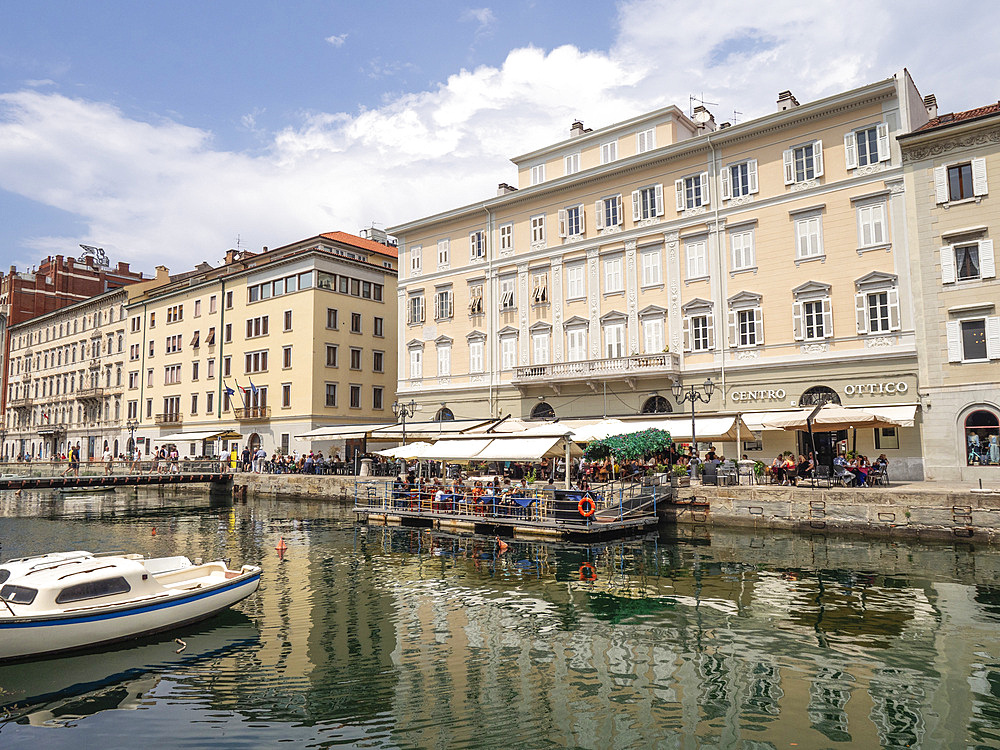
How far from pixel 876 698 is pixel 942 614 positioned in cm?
593

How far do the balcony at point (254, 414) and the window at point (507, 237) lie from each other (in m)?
25.0

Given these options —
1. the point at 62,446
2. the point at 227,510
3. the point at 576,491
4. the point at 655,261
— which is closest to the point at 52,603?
the point at 576,491

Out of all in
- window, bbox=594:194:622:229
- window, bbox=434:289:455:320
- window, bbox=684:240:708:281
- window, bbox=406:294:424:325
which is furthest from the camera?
window, bbox=406:294:424:325

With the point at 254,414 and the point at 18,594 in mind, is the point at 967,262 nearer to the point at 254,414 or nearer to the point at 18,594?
the point at 18,594

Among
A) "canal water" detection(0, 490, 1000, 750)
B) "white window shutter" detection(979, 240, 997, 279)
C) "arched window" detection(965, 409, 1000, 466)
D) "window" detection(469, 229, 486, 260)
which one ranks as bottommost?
"canal water" detection(0, 490, 1000, 750)

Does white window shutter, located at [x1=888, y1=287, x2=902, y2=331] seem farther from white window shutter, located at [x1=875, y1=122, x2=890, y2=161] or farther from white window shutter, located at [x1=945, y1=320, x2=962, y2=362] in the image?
white window shutter, located at [x1=875, y1=122, x2=890, y2=161]

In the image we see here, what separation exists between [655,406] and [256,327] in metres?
37.1

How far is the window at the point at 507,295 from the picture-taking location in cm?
4509

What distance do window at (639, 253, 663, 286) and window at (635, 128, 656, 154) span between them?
6.19 metres

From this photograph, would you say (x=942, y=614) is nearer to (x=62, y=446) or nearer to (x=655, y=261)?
(x=655, y=261)

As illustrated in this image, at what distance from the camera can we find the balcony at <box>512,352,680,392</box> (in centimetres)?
3681

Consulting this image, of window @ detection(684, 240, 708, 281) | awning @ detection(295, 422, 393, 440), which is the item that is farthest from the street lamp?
awning @ detection(295, 422, 393, 440)

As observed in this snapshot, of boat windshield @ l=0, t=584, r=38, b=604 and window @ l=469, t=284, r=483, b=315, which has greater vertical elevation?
window @ l=469, t=284, r=483, b=315

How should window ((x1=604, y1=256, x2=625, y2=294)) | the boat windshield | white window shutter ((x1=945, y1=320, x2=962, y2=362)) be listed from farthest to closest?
window ((x1=604, y1=256, x2=625, y2=294)) → white window shutter ((x1=945, y1=320, x2=962, y2=362)) → the boat windshield
